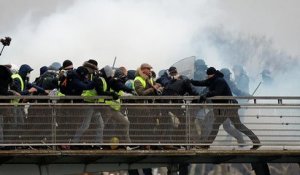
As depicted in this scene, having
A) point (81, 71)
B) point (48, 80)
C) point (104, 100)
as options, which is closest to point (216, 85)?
point (104, 100)

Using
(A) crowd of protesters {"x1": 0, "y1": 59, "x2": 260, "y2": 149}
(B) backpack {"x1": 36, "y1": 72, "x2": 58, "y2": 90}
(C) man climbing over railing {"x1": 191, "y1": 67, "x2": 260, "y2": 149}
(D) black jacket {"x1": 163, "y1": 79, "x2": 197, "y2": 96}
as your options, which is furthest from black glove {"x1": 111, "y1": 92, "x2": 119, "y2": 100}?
(C) man climbing over railing {"x1": 191, "y1": 67, "x2": 260, "y2": 149}

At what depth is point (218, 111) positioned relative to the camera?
128 feet

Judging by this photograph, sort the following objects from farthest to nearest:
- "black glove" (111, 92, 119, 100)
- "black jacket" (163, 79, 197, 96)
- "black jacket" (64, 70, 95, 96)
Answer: "black jacket" (163, 79, 197, 96)
"black glove" (111, 92, 119, 100)
"black jacket" (64, 70, 95, 96)

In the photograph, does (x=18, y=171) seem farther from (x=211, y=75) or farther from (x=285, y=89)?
(x=285, y=89)

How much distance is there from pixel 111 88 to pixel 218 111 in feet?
11.6

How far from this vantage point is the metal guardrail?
37.9m

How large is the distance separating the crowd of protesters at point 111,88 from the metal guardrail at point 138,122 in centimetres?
4

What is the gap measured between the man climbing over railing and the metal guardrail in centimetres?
16

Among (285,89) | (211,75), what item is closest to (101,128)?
(211,75)

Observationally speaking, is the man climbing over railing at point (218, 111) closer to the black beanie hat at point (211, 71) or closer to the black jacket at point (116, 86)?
the black beanie hat at point (211, 71)

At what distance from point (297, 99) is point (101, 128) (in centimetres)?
642

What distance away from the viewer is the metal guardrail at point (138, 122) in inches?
1491

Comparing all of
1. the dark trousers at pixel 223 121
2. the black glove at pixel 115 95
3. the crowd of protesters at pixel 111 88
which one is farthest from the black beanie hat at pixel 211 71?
the black glove at pixel 115 95

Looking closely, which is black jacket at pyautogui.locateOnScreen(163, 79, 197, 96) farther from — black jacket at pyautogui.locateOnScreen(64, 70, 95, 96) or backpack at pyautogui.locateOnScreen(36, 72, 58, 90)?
backpack at pyautogui.locateOnScreen(36, 72, 58, 90)
